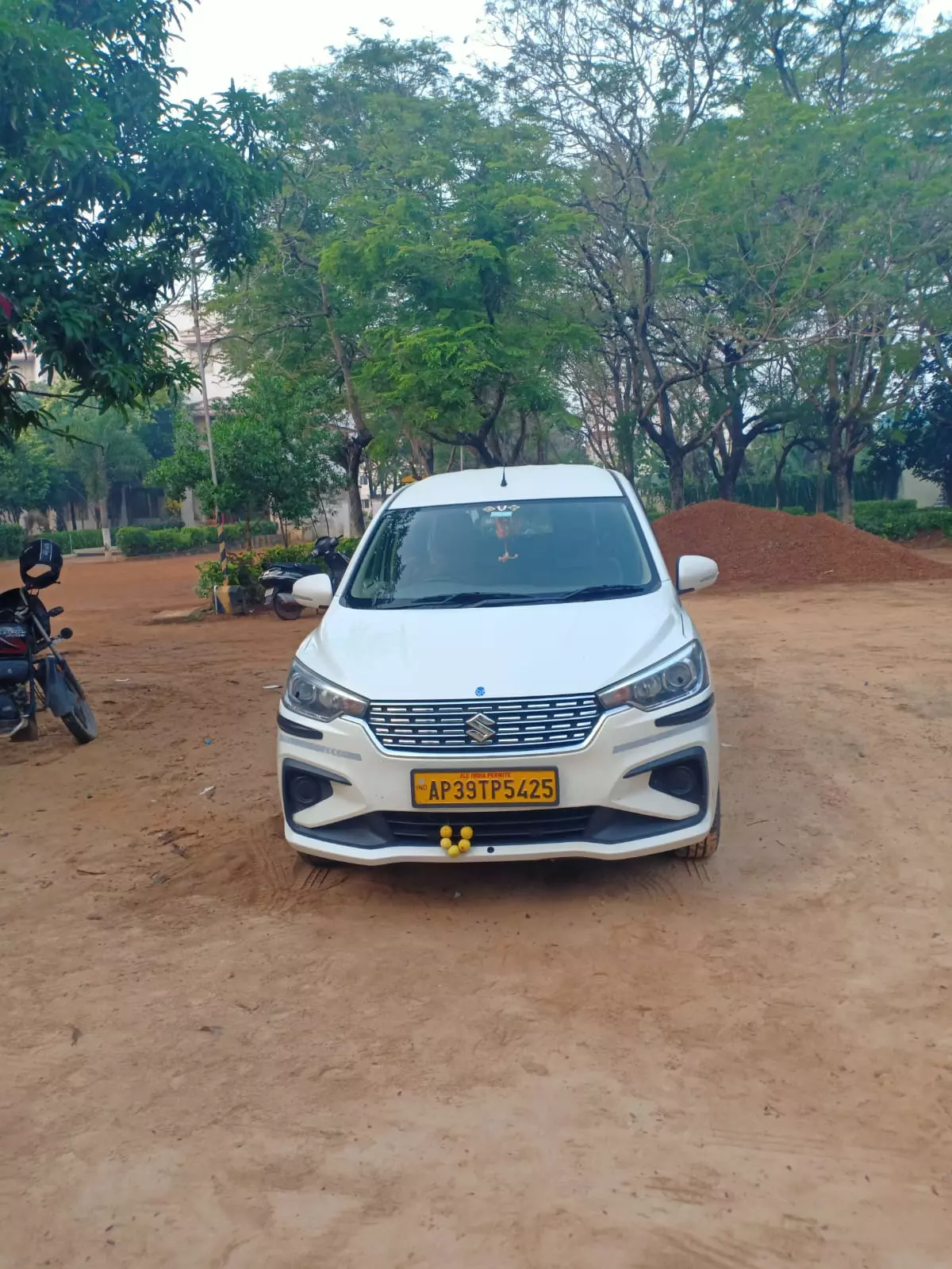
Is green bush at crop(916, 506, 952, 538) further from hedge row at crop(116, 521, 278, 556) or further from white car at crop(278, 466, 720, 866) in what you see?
white car at crop(278, 466, 720, 866)

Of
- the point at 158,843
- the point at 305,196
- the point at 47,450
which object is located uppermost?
the point at 305,196

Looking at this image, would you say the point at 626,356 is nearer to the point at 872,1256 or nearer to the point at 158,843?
the point at 158,843

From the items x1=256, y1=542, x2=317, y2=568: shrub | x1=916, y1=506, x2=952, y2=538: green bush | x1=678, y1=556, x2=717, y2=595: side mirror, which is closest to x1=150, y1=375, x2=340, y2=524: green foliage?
x1=256, y1=542, x2=317, y2=568: shrub

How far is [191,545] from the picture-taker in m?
45.1

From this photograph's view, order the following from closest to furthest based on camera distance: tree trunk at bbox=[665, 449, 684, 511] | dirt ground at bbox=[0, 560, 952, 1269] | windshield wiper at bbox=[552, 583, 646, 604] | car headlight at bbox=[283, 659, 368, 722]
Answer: dirt ground at bbox=[0, 560, 952, 1269]
car headlight at bbox=[283, 659, 368, 722]
windshield wiper at bbox=[552, 583, 646, 604]
tree trunk at bbox=[665, 449, 684, 511]

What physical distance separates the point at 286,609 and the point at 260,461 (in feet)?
9.69

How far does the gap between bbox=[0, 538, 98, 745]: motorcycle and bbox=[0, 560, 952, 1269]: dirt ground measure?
1.17 meters

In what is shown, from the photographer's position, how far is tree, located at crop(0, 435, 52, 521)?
148 ft

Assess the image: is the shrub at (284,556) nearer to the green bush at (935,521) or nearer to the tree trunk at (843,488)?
the tree trunk at (843,488)

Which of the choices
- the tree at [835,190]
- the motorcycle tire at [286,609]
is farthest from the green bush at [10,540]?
the motorcycle tire at [286,609]

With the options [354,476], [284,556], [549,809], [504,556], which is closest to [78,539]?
[354,476]

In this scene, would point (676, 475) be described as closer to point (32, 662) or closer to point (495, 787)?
point (32, 662)

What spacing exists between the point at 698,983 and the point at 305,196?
67.7 feet

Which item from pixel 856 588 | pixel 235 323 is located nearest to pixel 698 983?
pixel 856 588
